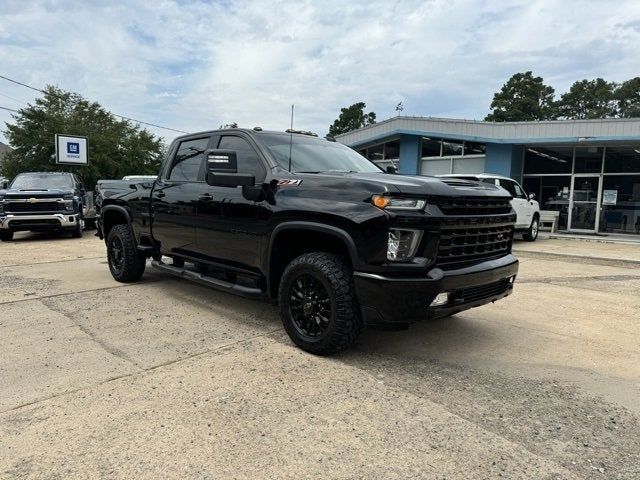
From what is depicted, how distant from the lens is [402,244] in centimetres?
362

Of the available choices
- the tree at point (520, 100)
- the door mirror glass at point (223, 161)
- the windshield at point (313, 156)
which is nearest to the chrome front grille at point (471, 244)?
the windshield at point (313, 156)

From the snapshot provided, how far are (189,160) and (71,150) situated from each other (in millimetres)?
22075

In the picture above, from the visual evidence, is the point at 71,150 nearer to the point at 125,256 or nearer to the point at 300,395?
the point at 125,256

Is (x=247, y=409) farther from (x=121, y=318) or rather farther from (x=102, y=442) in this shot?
(x=121, y=318)

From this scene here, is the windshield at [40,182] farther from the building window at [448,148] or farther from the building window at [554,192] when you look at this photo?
the building window at [554,192]

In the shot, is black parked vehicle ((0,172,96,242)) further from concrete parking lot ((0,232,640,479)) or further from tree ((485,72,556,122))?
tree ((485,72,556,122))

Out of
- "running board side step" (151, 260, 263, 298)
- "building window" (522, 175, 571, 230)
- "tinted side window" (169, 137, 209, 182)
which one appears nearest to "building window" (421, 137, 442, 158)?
"building window" (522, 175, 571, 230)

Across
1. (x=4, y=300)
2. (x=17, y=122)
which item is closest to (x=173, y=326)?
(x=4, y=300)

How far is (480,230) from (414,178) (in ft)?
2.34

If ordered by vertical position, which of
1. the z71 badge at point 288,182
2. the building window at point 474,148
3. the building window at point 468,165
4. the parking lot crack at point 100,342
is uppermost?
the building window at point 474,148

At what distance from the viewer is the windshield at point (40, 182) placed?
45.2ft

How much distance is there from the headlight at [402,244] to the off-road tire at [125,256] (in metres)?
4.36

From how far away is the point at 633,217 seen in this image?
17.0 meters

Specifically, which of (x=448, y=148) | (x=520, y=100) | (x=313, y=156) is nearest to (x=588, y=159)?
(x=448, y=148)
